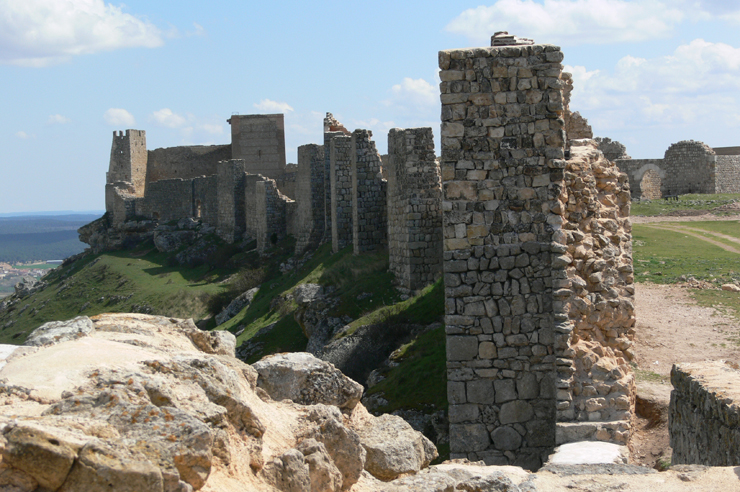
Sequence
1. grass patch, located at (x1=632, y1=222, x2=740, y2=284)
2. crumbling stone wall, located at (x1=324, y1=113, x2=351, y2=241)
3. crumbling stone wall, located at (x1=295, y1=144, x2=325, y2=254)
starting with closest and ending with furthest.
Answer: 1. grass patch, located at (x1=632, y1=222, x2=740, y2=284)
2. crumbling stone wall, located at (x1=324, y1=113, x2=351, y2=241)
3. crumbling stone wall, located at (x1=295, y1=144, x2=325, y2=254)

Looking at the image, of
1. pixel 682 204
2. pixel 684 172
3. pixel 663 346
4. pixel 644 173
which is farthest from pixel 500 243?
pixel 684 172

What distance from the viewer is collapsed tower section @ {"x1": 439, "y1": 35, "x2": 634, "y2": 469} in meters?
8.01

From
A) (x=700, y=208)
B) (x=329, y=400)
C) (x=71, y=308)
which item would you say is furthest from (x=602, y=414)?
(x=71, y=308)

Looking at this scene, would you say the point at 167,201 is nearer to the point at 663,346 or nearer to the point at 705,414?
the point at 663,346

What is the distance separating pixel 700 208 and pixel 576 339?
23195 mm

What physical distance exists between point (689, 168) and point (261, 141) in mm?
22527

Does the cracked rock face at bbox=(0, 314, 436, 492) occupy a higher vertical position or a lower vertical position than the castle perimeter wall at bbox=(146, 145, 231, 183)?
lower

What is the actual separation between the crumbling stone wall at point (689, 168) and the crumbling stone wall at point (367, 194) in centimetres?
2137

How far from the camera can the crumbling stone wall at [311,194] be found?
25.6 meters

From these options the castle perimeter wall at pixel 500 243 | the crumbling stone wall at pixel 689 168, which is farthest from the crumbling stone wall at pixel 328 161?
the crumbling stone wall at pixel 689 168

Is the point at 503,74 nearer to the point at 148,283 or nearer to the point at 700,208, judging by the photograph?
the point at 700,208

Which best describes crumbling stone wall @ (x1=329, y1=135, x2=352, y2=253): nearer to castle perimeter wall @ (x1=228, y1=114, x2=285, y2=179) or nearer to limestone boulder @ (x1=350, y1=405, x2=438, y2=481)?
limestone boulder @ (x1=350, y1=405, x2=438, y2=481)

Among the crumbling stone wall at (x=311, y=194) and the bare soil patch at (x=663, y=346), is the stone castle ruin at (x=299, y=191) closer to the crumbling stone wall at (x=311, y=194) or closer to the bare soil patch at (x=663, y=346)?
the crumbling stone wall at (x=311, y=194)

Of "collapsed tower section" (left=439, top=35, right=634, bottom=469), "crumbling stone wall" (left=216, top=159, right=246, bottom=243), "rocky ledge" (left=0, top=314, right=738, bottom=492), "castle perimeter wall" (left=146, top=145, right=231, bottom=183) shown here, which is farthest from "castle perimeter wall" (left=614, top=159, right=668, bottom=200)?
"rocky ledge" (left=0, top=314, right=738, bottom=492)
